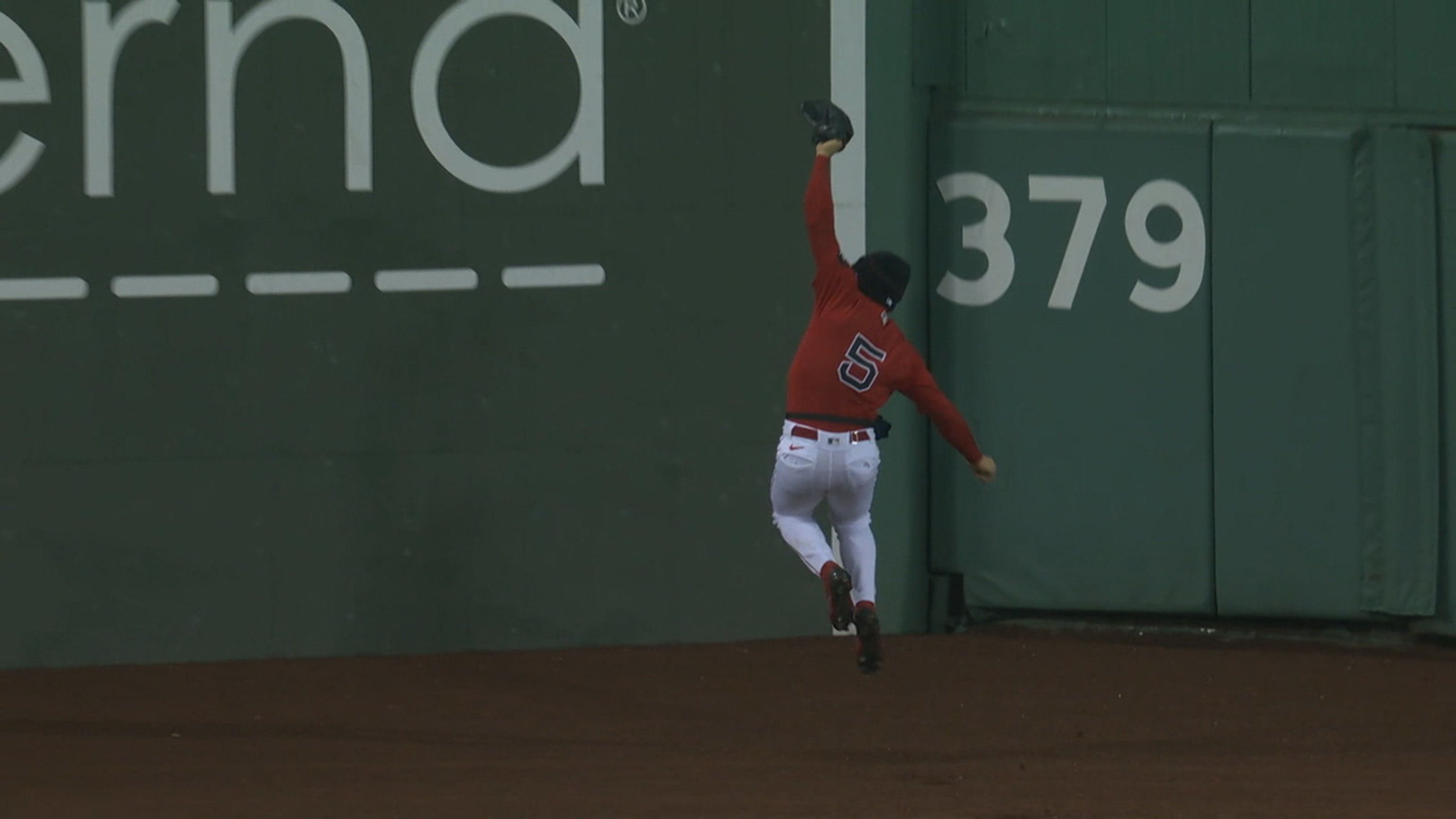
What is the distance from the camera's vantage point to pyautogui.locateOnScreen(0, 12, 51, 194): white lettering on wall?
1048cm

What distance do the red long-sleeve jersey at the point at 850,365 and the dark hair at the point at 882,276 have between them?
0.12ft

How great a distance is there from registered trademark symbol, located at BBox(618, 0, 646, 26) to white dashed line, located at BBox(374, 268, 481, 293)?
168cm

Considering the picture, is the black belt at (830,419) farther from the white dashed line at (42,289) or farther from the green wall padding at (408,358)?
the white dashed line at (42,289)

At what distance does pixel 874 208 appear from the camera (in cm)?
1119

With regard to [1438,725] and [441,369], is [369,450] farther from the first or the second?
[1438,725]

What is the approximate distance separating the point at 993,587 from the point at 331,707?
4146mm

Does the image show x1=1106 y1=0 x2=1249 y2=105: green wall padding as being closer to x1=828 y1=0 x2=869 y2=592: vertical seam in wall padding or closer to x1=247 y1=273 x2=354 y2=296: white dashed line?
x1=828 y1=0 x2=869 y2=592: vertical seam in wall padding

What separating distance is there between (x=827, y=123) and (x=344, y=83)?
3750mm

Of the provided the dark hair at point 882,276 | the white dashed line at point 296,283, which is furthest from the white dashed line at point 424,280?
the dark hair at point 882,276

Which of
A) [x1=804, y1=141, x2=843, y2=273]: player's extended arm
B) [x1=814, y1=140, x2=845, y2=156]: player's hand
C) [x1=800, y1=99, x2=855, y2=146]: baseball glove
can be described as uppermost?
[x1=800, y1=99, x2=855, y2=146]: baseball glove

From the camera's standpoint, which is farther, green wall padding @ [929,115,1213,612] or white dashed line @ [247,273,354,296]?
green wall padding @ [929,115,1213,612]

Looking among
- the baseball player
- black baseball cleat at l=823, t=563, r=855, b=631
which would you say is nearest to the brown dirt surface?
black baseball cleat at l=823, t=563, r=855, b=631

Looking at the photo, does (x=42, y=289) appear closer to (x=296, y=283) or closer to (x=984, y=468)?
(x=296, y=283)

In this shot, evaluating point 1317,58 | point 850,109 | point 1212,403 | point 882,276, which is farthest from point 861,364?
point 1317,58
